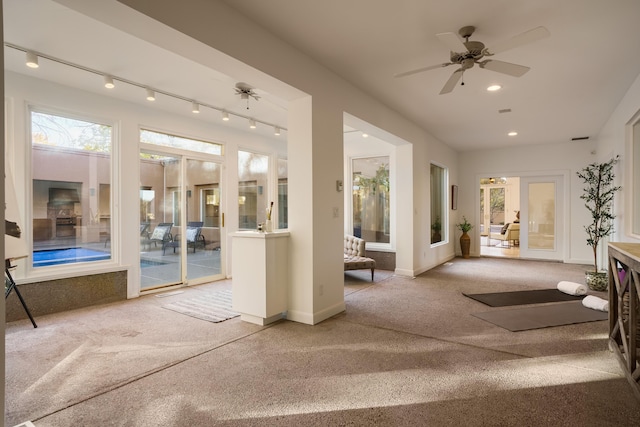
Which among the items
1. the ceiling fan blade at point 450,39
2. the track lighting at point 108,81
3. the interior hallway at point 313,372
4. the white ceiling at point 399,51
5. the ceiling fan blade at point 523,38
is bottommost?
the interior hallway at point 313,372

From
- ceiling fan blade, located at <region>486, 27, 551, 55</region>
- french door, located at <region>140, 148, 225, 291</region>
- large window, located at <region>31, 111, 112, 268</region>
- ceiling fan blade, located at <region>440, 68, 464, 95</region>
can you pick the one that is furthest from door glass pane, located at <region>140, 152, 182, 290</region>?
ceiling fan blade, located at <region>486, 27, 551, 55</region>

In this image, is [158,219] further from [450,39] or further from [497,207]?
[497,207]

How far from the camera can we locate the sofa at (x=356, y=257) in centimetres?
566

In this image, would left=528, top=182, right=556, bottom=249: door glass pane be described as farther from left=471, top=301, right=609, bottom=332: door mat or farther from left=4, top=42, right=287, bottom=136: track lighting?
left=4, top=42, right=287, bottom=136: track lighting

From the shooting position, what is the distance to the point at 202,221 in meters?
→ 5.84

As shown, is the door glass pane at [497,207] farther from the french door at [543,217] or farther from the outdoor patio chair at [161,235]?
the outdoor patio chair at [161,235]

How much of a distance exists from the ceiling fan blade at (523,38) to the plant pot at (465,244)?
20.9 ft

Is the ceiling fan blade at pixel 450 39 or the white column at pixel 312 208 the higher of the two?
the ceiling fan blade at pixel 450 39

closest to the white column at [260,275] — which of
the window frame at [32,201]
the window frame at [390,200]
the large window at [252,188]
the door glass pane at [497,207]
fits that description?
the window frame at [32,201]

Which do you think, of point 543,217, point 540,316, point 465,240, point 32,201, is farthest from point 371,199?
point 32,201

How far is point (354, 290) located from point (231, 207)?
8.75 feet

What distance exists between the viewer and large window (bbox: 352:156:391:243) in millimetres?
7105

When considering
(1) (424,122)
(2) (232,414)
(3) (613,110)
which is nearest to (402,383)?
(2) (232,414)

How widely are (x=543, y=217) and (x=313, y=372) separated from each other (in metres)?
7.73
